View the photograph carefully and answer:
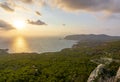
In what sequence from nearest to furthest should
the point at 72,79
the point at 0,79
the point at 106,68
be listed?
the point at 106,68 < the point at 72,79 < the point at 0,79

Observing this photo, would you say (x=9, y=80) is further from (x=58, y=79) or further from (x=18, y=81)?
(x=58, y=79)

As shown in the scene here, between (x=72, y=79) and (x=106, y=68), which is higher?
(x=106, y=68)

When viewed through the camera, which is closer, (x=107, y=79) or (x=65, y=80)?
(x=107, y=79)

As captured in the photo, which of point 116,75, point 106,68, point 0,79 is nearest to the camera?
point 116,75

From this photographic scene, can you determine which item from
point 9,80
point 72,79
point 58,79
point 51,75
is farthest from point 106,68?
point 9,80

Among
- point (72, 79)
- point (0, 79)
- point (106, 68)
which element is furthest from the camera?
point (0, 79)

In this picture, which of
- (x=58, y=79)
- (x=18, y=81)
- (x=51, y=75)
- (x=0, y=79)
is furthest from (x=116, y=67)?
(x=0, y=79)

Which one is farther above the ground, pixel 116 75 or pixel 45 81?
pixel 116 75

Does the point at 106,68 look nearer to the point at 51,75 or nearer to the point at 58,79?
the point at 58,79

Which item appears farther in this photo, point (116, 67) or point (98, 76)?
point (116, 67)
